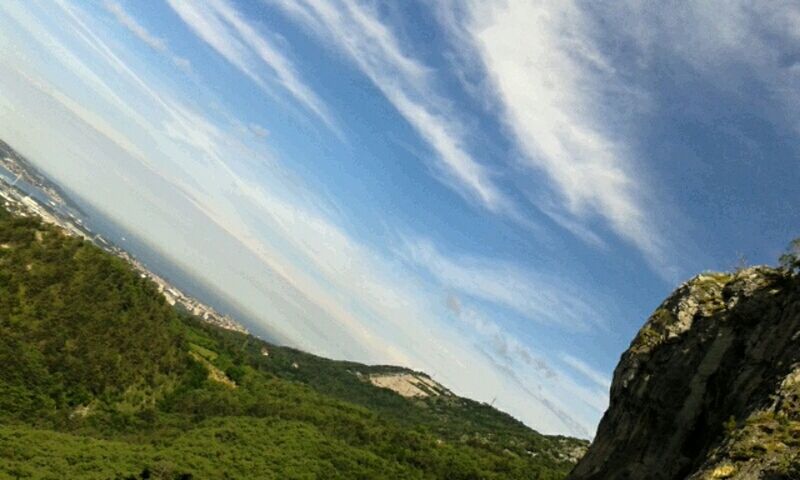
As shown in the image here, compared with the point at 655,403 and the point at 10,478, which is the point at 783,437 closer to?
the point at 655,403

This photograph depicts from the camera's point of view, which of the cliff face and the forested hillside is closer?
the cliff face

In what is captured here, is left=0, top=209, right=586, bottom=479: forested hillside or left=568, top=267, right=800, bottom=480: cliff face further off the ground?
left=568, top=267, right=800, bottom=480: cliff face

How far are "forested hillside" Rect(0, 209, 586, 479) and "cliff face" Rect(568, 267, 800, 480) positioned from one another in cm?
6176

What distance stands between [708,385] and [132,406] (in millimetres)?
112277

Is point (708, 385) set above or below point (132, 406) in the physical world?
above

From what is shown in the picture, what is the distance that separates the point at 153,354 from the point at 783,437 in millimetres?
126437

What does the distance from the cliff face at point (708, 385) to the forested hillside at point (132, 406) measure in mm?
61755

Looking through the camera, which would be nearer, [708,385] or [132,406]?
[708,385]

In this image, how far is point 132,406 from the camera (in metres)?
107

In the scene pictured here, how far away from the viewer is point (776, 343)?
63.0 feet

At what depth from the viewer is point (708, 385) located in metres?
21.5

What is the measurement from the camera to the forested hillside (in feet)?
250

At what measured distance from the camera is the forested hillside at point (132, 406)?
76250 mm

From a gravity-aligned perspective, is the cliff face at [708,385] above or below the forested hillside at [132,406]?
Result: above
